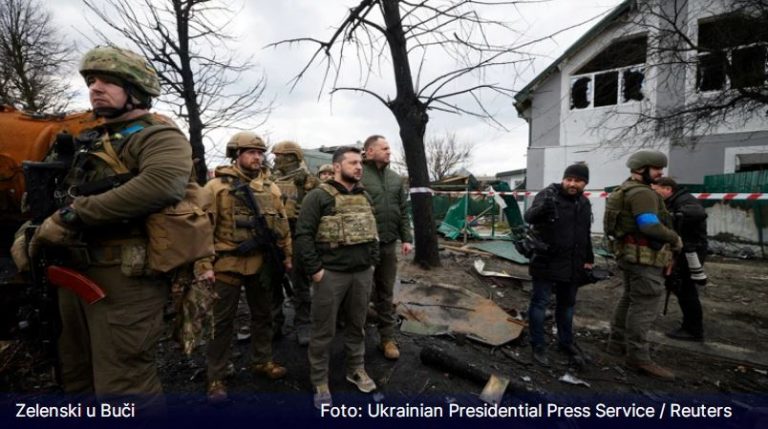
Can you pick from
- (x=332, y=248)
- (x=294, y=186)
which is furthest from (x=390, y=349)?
(x=294, y=186)

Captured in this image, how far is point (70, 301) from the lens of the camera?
1730 millimetres

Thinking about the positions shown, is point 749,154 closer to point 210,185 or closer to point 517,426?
point 517,426

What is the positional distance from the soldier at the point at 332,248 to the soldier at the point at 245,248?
430 mm

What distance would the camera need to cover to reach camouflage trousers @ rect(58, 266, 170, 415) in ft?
5.34

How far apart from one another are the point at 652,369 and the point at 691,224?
1.73m

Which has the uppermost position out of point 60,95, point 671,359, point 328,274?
point 60,95

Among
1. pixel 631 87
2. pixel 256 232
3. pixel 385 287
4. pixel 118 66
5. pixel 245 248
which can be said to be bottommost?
pixel 385 287

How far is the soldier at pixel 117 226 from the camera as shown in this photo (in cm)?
156

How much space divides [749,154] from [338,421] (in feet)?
44.6

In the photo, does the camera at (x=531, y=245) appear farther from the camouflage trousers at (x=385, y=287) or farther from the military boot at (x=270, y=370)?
the military boot at (x=270, y=370)

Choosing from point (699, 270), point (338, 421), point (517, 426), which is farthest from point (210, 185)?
point (699, 270)

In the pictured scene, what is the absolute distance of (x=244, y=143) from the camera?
112 inches

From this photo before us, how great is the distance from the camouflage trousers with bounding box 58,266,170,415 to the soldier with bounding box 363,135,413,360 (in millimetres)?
1933

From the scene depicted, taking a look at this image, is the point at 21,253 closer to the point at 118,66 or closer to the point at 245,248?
the point at 118,66
